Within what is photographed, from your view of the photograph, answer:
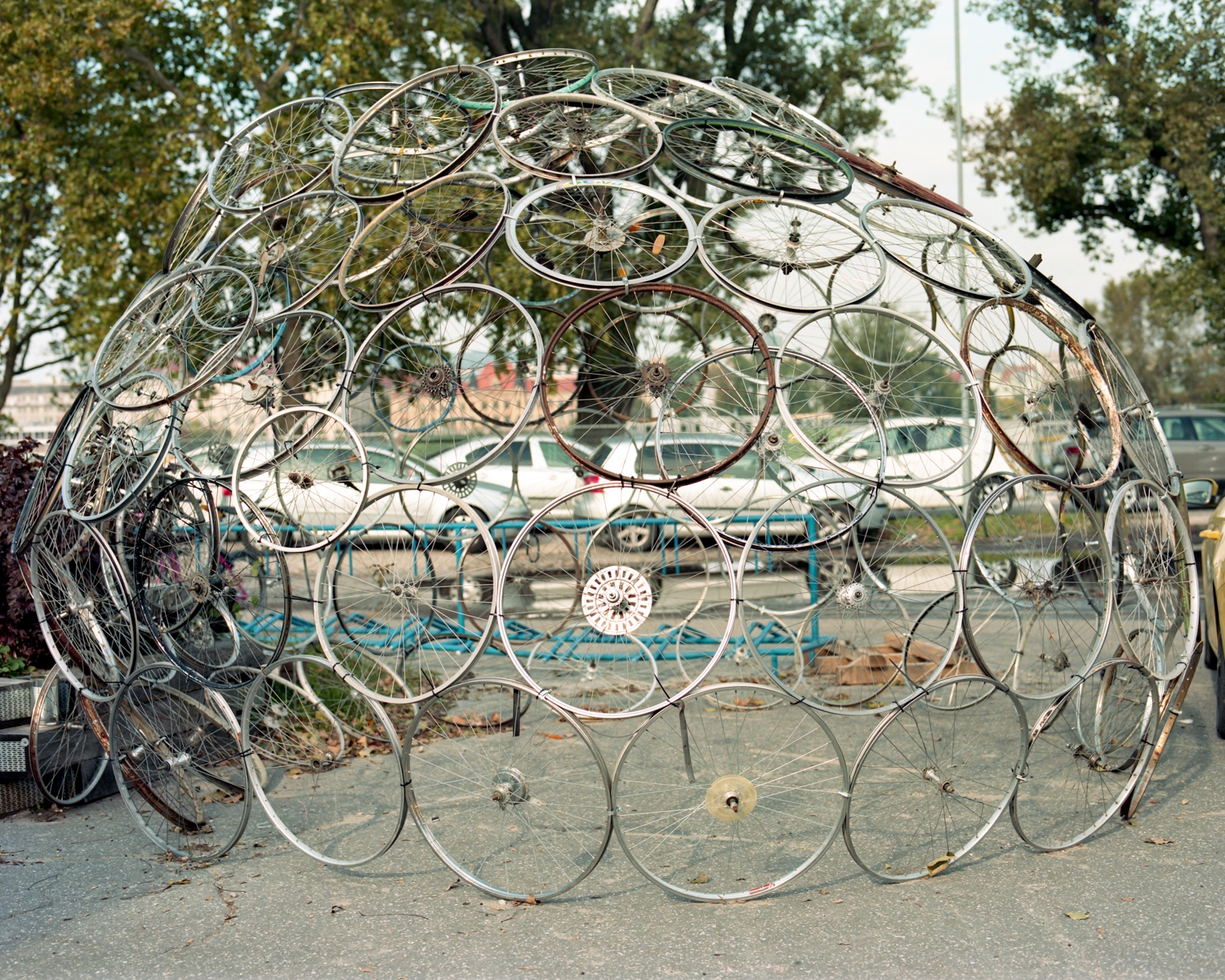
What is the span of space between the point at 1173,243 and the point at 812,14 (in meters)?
7.63

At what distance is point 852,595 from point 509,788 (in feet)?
5.50

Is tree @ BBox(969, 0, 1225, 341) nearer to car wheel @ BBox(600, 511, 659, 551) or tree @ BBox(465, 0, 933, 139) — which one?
tree @ BBox(465, 0, 933, 139)

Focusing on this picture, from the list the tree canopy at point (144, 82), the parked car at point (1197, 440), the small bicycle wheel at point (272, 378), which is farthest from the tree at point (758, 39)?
the small bicycle wheel at point (272, 378)

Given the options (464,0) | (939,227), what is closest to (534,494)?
(939,227)

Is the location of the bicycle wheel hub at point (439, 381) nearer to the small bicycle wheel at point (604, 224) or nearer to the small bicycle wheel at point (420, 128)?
the small bicycle wheel at point (604, 224)

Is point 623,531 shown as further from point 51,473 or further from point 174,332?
point 51,473

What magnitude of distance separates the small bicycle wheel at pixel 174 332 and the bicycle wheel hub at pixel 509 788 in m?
1.99

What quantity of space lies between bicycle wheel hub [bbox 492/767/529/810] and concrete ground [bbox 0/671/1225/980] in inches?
14.8

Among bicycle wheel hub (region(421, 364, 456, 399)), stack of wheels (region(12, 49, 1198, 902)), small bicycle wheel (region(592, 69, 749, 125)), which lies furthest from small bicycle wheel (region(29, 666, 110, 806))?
small bicycle wheel (region(592, 69, 749, 125))

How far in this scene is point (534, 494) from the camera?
8.98m

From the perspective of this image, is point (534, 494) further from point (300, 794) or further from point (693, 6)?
point (693, 6)

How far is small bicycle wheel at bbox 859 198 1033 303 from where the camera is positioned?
4.50 metres

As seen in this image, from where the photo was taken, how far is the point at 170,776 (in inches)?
183

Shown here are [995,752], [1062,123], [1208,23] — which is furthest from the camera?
[1062,123]
